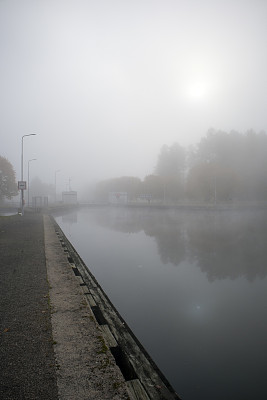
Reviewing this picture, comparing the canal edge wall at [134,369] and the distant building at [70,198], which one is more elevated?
the distant building at [70,198]

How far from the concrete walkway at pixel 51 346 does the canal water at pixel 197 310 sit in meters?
1.94

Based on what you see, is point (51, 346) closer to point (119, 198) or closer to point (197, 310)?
point (197, 310)

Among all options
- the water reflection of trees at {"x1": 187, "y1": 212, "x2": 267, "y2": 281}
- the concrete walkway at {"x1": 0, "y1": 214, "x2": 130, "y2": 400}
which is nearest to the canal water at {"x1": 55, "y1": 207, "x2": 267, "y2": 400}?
the water reflection of trees at {"x1": 187, "y1": 212, "x2": 267, "y2": 281}

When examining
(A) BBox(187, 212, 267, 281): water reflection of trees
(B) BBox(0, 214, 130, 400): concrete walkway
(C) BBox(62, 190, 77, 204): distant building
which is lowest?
(A) BBox(187, 212, 267, 281): water reflection of trees

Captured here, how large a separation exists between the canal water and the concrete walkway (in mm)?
1940

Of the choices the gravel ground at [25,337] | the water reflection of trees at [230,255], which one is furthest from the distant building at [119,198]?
the gravel ground at [25,337]

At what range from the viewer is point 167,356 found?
5.34 meters

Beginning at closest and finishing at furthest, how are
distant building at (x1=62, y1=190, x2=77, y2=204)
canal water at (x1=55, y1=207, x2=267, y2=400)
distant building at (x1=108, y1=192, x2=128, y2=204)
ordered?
canal water at (x1=55, y1=207, x2=267, y2=400), distant building at (x1=62, y1=190, x2=77, y2=204), distant building at (x1=108, y1=192, x2=128, y2=204)

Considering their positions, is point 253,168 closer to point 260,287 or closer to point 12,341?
point 260,287

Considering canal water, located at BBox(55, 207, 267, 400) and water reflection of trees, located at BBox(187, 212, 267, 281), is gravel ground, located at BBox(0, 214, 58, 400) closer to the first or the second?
canal water, located at BBox(55, 207, 267, 400)

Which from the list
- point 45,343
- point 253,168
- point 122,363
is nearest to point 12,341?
point 45,343

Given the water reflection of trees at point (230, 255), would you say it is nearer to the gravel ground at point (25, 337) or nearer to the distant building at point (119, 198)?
the gravel ground at point (25, 337)

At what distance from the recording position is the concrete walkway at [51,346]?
280cm

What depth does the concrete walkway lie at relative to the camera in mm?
2805
